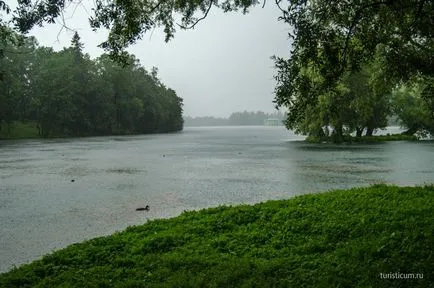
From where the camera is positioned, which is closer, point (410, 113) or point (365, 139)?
point (365, 139)

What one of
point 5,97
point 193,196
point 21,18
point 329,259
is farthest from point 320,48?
point 5,97

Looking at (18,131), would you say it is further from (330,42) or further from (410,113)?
(330,42)

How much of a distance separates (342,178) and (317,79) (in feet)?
52.5

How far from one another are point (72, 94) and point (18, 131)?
14.3 m

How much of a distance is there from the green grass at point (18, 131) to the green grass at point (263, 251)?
3425 inches

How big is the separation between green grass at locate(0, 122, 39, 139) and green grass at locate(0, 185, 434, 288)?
285ft

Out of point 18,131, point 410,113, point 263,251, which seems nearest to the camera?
point 263,251

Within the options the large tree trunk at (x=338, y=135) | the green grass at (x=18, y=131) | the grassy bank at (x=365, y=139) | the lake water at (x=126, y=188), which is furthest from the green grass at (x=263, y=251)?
the green grass at (x=18, y=131)

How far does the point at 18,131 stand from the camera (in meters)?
94.8

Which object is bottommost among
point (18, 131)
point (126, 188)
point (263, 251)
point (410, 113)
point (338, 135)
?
point (126, 188)

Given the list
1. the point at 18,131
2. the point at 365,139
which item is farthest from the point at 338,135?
the point at 18,131

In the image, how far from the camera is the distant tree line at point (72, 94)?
89688mm

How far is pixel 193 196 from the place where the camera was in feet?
65.2

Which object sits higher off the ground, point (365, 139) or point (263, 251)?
point (365, 139)
